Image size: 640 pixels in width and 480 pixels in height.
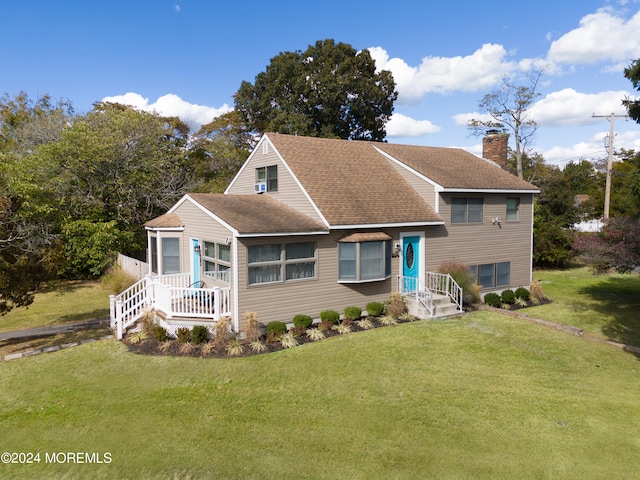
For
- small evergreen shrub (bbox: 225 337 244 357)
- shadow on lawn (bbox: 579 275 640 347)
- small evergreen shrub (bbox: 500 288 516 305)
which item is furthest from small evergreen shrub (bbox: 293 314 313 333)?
shadow on lawn (bbox: 579 275 640 347)

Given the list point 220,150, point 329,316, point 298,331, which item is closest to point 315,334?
point 298,331

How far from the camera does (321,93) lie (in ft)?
119

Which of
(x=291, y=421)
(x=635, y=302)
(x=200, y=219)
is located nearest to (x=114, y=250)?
(x=200, y=219)

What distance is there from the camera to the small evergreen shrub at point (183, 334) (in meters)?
11.8

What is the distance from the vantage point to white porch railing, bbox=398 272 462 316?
49.7ft

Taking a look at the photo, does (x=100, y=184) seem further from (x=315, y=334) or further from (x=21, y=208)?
(x=315, y=334)

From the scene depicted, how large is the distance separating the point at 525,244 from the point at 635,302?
4749 mm

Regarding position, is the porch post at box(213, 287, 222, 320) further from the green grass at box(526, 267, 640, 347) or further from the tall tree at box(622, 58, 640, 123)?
the tall tree at box(622, 58, 640, 123)

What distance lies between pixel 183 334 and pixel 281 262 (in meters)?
3.38

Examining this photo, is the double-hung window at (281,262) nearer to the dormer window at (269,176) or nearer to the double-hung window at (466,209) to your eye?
the dormer window at (269,176)

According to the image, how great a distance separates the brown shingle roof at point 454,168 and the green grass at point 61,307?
1371 centimetres

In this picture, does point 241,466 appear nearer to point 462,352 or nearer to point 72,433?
point 72,433

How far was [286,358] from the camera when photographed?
1095 cm

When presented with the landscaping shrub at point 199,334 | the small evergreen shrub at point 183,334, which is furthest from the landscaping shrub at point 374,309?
the small evergreen shrub at point 183,334
